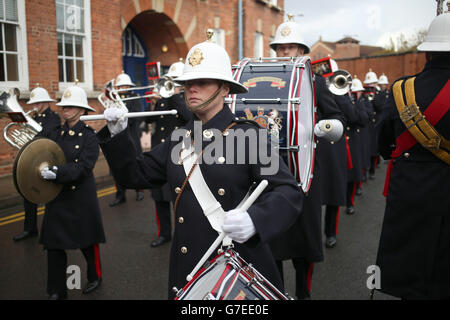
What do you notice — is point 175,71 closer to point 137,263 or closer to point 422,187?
point 137,263

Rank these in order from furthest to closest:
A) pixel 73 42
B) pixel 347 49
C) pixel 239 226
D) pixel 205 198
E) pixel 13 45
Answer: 1. pixel 347 49
2. pixel 73 42
3. pixel 13 45
4. pixel 205 198
5. pixel 239 226

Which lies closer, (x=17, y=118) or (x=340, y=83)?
(x=17, y=118)

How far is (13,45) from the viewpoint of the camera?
9102 mm

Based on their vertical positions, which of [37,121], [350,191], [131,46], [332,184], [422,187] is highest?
[131,46]

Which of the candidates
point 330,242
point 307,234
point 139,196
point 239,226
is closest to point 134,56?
point 139,196

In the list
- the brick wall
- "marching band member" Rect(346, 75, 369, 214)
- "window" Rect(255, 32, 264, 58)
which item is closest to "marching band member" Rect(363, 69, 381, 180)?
"marching band member" Rect(346, 75, 369, 214)

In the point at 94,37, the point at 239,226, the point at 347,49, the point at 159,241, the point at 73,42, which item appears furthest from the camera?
the point at 347,49

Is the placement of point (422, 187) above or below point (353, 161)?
above

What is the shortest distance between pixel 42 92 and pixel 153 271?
392 centimetres

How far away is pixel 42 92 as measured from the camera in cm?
689

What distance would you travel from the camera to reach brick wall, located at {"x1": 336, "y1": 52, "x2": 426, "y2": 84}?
84.4ft

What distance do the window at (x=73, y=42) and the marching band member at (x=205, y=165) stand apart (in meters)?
8.95

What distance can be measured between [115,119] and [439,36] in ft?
8.42

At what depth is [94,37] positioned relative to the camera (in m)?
11.1
